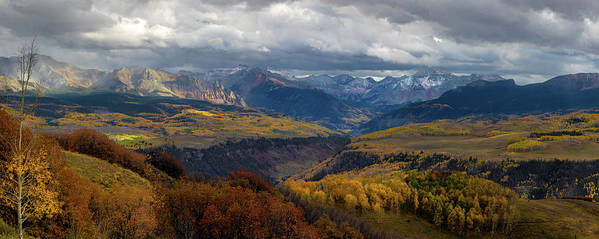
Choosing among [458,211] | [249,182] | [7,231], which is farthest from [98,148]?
[458,211]

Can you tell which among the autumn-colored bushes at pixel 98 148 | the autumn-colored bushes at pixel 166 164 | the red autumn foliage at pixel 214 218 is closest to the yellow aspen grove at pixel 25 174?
the red autumn foliage at pixel 214 218

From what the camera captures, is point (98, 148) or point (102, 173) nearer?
point (102, 173)

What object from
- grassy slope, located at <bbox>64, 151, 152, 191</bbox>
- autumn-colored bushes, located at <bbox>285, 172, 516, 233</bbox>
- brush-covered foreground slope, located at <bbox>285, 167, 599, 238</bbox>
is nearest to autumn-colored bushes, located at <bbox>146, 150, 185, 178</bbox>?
grassy slope, located at <bbox>64, 151, 152, 191</bbox>

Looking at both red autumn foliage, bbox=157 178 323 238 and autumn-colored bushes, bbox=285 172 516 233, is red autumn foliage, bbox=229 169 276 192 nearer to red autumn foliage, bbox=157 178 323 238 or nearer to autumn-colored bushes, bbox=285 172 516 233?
autumn-colored bushes, bbox=285 172 516 233

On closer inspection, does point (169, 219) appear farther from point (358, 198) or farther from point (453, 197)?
point (453, 197)

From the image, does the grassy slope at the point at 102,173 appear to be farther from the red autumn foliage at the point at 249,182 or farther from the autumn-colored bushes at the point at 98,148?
the red autumn foliage at the point at 249,182

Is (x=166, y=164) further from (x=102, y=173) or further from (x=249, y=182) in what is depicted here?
(x=102, y=173)

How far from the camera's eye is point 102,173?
285ft

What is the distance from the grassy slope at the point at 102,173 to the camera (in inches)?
3155

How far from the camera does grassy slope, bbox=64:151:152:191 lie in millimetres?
80125

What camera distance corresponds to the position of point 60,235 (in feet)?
168

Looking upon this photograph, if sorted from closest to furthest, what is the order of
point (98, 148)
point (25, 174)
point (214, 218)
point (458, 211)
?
point (25, 174) < point (214, 218) < point (98, 148) < point (458, 211)

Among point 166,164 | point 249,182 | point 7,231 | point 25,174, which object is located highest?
point 25,174

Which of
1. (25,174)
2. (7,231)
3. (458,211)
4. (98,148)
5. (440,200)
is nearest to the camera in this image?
(25,174)
